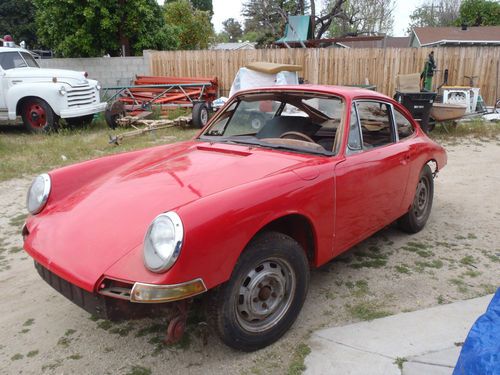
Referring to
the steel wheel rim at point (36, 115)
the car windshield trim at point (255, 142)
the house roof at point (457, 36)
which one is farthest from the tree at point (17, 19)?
the car windshield trim at point (255, 142)

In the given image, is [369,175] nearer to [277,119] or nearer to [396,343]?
[277,119]

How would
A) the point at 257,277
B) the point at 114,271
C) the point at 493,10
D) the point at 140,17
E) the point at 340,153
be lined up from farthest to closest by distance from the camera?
the point at 493,10
the point at 140,17
the point at 340,153
the point at 257,277
the point at 114,271

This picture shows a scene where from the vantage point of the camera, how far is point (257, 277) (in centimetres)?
245

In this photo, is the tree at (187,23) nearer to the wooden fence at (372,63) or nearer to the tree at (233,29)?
the wooden fence at (372,63)

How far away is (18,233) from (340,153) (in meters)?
3.47

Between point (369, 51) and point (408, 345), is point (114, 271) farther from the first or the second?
point (369, 51)

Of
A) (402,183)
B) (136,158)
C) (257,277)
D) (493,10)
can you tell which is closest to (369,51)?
(402,183)

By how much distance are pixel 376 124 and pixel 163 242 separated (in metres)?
2.61

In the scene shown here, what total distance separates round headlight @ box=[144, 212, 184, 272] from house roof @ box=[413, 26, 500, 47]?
28.7 metres

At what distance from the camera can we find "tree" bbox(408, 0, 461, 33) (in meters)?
47.8

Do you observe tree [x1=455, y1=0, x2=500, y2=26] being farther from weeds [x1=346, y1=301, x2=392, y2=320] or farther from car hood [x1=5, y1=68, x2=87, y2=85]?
weeds [x1=346, y1=301, x2=392, y2=320]

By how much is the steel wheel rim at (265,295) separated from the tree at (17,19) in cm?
3175

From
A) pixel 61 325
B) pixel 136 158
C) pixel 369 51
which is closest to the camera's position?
pixel 61 325

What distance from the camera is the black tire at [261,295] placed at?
90.4 inches
